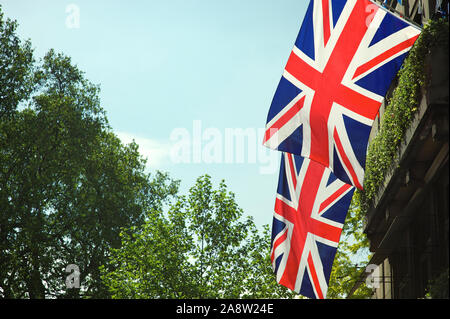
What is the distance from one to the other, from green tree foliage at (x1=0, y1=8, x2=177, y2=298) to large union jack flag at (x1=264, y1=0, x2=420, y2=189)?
77.0 ft

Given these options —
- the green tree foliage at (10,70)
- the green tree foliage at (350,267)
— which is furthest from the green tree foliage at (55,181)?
the green tree foliage at (350,267)

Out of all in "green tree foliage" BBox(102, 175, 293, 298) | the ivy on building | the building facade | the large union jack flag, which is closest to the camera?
the large union jack flag

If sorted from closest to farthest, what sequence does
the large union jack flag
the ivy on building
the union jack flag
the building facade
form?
the large union jack flag, the building facade, the ivy on building, the union jack flag

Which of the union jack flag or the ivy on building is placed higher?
the ivy on building

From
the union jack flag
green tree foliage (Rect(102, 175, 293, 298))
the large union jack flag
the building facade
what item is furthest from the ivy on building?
green tree foliage (Rect(102, 175, 293, 298))

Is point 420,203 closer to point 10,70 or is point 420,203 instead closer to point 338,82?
point 338,82

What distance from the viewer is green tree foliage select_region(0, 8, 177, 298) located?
102 ft

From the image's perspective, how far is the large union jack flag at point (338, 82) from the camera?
30.3ft

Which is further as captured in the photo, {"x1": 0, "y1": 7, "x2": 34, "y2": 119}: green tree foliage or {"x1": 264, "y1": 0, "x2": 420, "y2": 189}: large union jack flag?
{"x1": 0, "y1": 7, "x2": 34, "y2": 119}: green tree foliage

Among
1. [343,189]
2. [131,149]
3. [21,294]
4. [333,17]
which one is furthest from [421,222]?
[131,149]

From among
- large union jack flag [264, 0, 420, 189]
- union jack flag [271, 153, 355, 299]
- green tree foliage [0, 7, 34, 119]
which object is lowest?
union jack flag [271, 153, 355, 299]

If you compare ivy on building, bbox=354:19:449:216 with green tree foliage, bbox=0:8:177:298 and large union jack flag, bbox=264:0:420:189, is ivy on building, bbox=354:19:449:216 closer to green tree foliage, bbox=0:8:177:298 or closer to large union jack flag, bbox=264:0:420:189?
large union jack flag, bbox=264:0:420:189

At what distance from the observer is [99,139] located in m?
35.8

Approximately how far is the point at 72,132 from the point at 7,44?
6.17 meters
